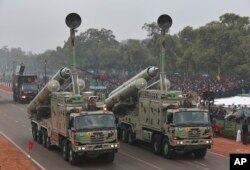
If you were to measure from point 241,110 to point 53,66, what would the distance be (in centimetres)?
11895

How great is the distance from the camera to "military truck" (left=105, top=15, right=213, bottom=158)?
77.3ft

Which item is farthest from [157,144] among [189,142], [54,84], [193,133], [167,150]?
[54,84]

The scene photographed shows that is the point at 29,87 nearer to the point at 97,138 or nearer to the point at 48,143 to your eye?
the point at 48,143

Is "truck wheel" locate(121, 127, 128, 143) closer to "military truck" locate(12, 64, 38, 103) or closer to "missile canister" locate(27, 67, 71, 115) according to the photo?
"missile canister" locate(27, 67, 71, 115)

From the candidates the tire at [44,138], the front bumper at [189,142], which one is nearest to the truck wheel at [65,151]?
the tire at [44,138]

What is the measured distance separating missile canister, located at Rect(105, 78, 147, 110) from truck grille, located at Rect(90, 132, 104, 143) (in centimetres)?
651

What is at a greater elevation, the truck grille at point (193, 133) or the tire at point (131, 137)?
the truck grille at point (193, 133)

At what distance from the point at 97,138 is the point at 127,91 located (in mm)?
7429

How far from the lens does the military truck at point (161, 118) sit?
23.5 meters

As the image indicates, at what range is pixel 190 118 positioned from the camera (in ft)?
77.8

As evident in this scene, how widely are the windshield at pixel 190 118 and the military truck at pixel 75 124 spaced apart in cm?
314

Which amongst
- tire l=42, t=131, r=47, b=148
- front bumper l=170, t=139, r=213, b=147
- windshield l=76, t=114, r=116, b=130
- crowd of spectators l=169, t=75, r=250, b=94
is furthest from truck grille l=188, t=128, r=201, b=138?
crowd of spectators l=169, t=75, r=250, b=94

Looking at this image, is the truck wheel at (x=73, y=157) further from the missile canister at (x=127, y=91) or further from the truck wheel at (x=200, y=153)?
the missile canister at (x=127, y=91)

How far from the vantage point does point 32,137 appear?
32375 mm
